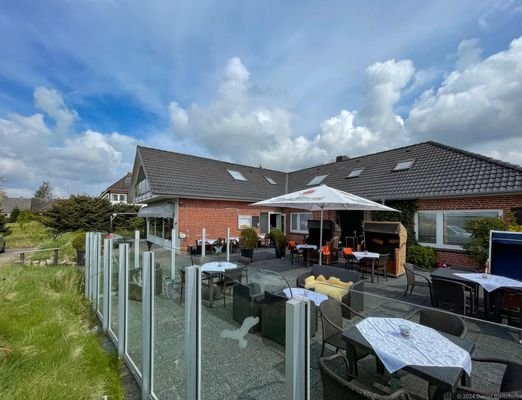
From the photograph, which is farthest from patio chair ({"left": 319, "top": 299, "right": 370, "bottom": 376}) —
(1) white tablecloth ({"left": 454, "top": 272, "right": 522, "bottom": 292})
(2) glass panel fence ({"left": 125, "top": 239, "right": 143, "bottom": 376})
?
(1) white tablecloth ({"left": 454, "top": 272, "right": 522, "bottom": 292})

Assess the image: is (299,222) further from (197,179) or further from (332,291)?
(332,291)

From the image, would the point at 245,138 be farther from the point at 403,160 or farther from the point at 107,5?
the point at 107,5

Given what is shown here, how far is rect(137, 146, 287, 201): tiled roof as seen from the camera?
15.3 m

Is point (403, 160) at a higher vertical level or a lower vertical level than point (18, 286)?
higher

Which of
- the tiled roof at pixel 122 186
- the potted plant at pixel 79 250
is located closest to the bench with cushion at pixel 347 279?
the potted plant at pixel 79 250

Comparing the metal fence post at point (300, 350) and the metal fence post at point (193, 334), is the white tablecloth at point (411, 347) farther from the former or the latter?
the metal fence post at point (193, 334)

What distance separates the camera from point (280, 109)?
48.3 feet

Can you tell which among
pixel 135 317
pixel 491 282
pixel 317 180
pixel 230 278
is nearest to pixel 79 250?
pixel 230 278

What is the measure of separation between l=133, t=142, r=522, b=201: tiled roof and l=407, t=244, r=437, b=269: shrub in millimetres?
2538

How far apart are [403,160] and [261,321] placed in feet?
50.7

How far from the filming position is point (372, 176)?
615 inches

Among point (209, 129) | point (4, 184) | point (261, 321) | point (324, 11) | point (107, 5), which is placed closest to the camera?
point (261, 321)

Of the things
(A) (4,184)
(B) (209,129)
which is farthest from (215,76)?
(A) (4,184)

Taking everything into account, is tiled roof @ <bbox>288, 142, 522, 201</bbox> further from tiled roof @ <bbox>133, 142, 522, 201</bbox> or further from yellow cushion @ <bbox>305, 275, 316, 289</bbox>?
yellow cushion @ <bbox>305, 275, 316, 289</bbox>
